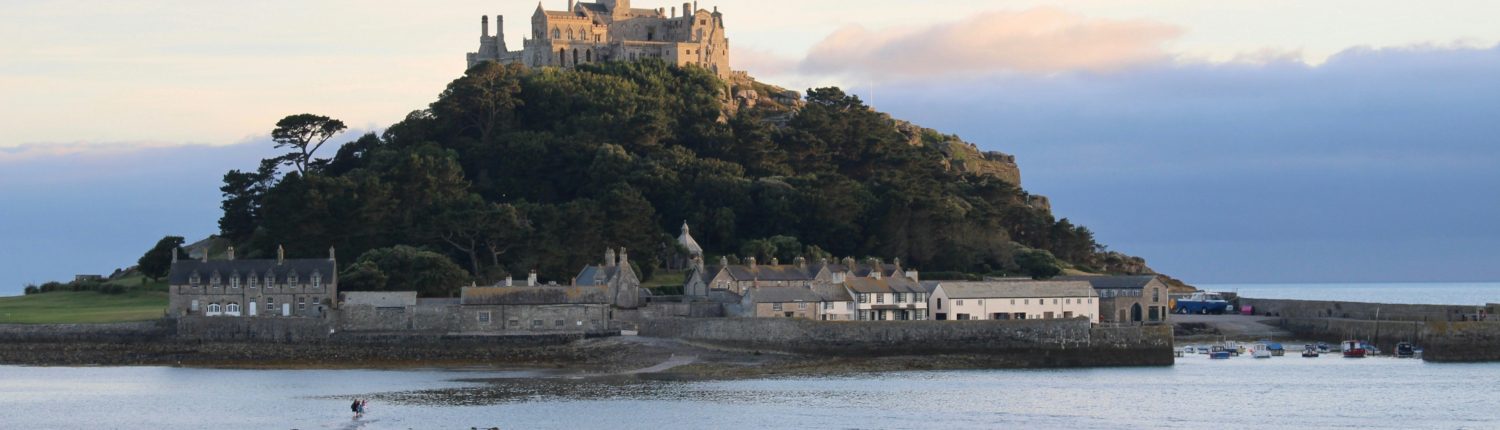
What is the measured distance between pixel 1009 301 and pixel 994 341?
8.53m

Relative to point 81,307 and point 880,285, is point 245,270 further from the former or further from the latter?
point 880,285

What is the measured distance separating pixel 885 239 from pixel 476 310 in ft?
84.0

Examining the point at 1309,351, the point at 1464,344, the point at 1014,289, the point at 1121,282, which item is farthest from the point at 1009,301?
the point at 1464,344

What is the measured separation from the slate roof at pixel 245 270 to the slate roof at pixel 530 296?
6718 millimetres

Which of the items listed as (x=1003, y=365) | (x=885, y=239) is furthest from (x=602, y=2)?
(x=1003, y=365)

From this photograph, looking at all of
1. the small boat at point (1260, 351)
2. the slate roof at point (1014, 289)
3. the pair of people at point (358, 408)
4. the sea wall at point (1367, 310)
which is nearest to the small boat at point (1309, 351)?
the small boat at point (1260, 351)

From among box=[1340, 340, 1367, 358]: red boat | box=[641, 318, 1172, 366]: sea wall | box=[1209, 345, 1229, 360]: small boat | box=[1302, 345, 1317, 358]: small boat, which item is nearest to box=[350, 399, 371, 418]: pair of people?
box=[641, 318, 1172, 366]: sea wall

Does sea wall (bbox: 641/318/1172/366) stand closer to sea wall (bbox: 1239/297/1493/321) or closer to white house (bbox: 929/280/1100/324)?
white house (bbox: 929/280/1100/324)

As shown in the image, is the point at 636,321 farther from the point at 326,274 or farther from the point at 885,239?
the point at 885,239

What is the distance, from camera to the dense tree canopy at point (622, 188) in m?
76.2

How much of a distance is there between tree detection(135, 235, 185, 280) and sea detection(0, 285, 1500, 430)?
20689 mm

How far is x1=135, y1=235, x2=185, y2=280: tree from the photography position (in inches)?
3059

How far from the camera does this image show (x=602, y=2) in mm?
107000

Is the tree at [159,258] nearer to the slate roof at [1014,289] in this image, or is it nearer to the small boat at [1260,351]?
the slate roof at [1014,289]
